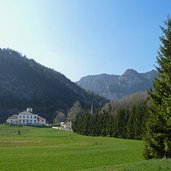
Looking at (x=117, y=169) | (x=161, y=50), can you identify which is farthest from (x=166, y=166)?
(x=161, y=50)

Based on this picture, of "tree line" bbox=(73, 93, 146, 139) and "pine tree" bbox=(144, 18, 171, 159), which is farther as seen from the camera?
"tree line" bbox=(73, 93, 146, 139)

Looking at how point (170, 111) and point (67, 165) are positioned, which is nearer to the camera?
point (170, 111)

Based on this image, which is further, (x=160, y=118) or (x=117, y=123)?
(x=117, y=123)

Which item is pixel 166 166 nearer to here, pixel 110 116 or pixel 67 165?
pixel 67 165

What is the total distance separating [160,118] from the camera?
30.0 m

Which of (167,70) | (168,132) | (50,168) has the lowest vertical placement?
(50,168)

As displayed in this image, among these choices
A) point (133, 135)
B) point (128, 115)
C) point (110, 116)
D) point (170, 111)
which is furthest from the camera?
point (110, 116)

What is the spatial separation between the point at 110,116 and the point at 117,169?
85.5 m

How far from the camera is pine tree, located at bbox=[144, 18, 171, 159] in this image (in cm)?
2934

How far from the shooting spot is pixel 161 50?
3192 centimetres

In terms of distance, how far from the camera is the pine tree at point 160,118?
29.3m

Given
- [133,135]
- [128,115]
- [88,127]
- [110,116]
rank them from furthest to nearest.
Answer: [88,127] < [110,116] < [128,115] < [133,135]

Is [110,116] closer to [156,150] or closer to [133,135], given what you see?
[133,135]

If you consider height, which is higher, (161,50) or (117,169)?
(161,50)
